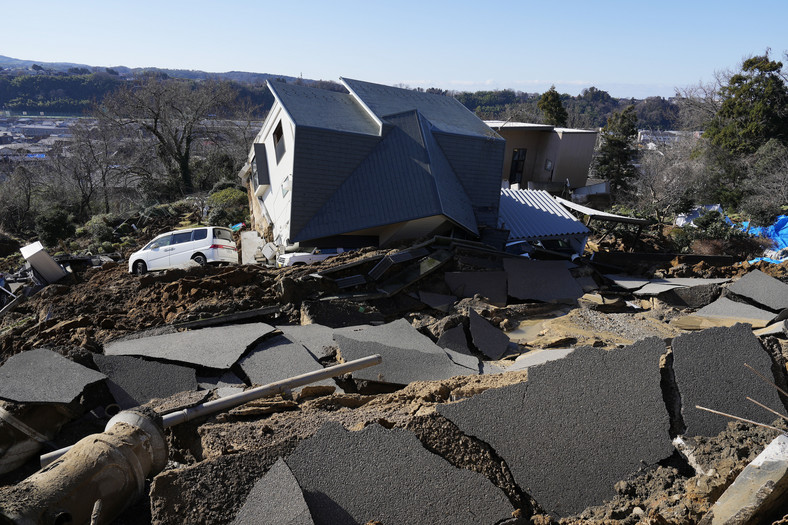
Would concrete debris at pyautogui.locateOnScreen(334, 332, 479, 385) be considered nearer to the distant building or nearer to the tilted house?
the tilted house

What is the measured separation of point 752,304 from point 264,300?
954cm

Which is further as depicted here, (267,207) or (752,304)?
(267,207)

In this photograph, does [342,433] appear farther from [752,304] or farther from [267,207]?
[267,207]

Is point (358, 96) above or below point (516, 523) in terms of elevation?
above

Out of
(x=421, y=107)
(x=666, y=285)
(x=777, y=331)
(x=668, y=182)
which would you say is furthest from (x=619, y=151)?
(x=777, y=331)

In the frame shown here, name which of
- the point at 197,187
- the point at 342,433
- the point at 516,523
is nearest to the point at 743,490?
the point at 516,523

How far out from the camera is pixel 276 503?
3340 mm

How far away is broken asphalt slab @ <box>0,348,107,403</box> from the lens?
15.6 ft

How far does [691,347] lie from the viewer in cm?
481

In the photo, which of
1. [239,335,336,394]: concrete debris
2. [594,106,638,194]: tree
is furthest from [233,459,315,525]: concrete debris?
[594,106,638,194]: tree

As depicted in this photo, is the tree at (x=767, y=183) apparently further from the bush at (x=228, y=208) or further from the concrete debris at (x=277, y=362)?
the bush at (x=228, y=208)

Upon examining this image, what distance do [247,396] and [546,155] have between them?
89.1ft

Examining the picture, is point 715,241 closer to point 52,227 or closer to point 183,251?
point 183,251

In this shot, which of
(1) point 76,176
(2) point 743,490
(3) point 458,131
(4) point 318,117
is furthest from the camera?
(1) point 76,176
